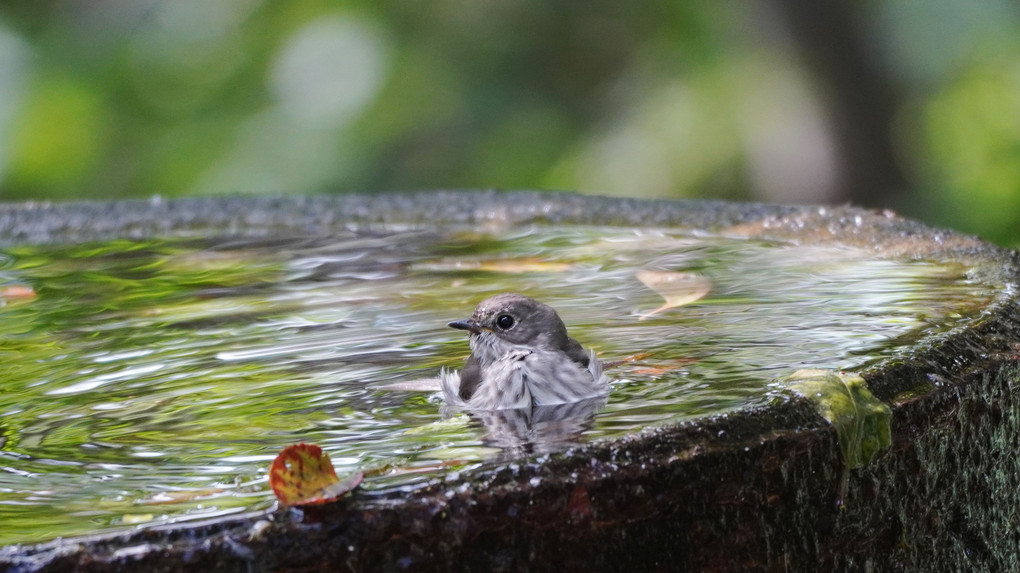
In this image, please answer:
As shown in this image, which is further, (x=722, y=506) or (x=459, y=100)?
(x=459, y=100)

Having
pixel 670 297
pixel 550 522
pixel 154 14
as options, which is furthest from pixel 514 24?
pixel 550 522

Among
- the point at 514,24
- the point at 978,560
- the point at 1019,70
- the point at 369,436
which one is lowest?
the point at 978,560

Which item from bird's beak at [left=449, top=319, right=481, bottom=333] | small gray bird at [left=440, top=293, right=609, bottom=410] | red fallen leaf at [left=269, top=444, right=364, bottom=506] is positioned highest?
bird's beak at [left=449, top=319, right=481, bottom=333]

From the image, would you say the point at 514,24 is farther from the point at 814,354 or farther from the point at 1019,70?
the point at 814,354

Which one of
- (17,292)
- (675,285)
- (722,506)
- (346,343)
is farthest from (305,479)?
(17,292)

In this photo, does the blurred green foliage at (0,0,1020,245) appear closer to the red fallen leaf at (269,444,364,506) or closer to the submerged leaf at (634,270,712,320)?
the submerged leaf at (634,270,712,320)

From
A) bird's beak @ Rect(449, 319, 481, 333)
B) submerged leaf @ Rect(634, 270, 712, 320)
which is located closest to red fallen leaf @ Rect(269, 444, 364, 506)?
bird's beak @ Rect(449, 319, 481, 333)

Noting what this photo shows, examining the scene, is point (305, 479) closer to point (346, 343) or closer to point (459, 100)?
point (346, 343)
